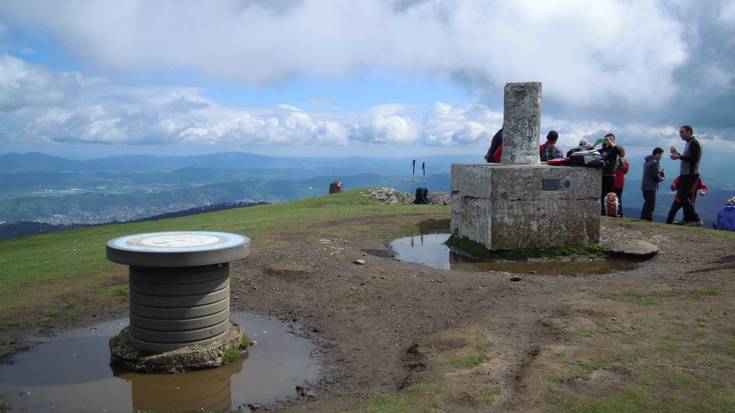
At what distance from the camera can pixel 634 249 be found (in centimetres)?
1315

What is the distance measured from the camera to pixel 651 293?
921 centimetres

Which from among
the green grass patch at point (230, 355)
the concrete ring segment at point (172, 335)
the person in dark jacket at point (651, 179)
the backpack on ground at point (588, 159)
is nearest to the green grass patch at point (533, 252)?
the backpack on ground at point (588, 159)

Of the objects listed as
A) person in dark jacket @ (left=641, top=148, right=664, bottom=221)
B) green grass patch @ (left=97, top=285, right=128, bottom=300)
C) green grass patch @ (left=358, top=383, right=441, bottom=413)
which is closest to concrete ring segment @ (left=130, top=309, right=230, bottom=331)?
green grass patch @ (left=358, top=383, right=441, bottom=413)

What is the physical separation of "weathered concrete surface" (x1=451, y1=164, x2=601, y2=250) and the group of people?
Result: 1.60m

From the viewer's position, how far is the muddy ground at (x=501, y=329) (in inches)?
227

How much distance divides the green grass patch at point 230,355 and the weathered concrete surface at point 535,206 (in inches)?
290

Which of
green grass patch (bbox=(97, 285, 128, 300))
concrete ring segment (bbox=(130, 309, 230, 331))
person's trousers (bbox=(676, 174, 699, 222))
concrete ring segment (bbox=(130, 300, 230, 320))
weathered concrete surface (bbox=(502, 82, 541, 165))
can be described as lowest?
green grass patch (bbox=(97, 285, 128, 300))

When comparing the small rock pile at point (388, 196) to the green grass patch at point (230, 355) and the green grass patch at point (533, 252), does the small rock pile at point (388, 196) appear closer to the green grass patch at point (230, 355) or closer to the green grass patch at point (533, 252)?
the green grass patch at point (533, 252)

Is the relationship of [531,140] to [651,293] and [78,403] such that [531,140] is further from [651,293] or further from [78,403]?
[78,403]

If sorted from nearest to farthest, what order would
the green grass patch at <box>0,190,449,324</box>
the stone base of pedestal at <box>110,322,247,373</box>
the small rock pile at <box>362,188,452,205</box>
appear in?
1. the stone base of pedestal at <box>110,322,247,373</box>
2. the green grass patch at <box>0,190,449,324</box>
3. the small rock pile at <box>362,188,452,205</box>

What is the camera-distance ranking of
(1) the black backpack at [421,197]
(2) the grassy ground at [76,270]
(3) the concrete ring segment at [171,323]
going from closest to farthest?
1. (3) the concrete ring segment at [171,323]
2. (2) the grassy ground at [76,270]
3. (1) the black backpack at [421,197]

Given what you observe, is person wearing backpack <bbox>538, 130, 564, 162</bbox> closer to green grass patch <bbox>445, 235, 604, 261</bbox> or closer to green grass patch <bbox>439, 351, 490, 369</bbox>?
green grass patch <bbox>445, 235, 604, 261</bbox>

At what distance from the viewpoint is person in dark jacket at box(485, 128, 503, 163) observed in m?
16.3

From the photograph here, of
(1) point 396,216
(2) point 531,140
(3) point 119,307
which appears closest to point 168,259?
(3) point 119,307
